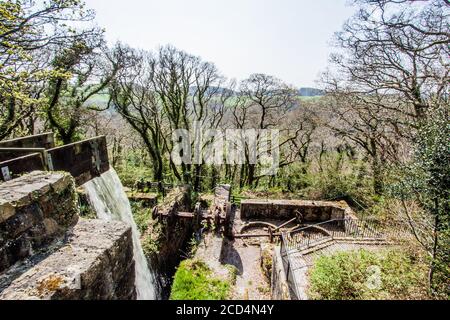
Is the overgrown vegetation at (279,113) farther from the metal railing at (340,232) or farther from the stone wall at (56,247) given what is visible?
the stone wall at (56,247)

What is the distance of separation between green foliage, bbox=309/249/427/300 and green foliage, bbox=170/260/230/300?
2466 mm

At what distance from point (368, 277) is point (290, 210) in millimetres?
5451

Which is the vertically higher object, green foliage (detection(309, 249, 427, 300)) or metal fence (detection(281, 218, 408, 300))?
green foliage (detection(309, 249, 427, 300))

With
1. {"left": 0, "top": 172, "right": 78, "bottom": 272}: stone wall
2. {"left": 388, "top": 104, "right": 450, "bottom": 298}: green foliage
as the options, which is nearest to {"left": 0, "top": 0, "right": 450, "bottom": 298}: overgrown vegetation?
{"left": 388, "top": 104, "right": 450, "bottom": 298}: green foliage

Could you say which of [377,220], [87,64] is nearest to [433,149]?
[377,220]

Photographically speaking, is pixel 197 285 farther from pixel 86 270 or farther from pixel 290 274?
pixel 86 270

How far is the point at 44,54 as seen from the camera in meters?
10.2

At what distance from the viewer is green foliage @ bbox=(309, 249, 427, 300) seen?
5434mm

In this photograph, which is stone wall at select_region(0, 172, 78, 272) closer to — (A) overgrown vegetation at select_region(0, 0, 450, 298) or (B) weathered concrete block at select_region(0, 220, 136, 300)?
(B) weathered concrete block at select_region(0, 220, 136, 300)

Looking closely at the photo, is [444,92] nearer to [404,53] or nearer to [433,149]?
[404,53]

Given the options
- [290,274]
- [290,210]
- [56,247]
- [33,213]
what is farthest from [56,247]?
[290,210]

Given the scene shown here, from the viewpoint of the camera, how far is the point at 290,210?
11.3 m

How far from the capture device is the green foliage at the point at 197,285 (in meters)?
4.88

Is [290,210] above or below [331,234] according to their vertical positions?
above
